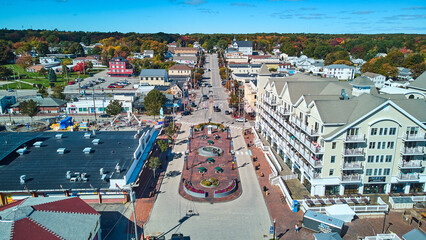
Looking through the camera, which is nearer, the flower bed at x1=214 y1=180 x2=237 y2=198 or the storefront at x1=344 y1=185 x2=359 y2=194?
the storefront at x1=344 y1=185 x2=359 y2=194

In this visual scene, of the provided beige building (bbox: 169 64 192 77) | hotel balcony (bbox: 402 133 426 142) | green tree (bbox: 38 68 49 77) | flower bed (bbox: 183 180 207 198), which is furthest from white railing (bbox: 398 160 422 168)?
green tree (bbox: 38 68 49 77)

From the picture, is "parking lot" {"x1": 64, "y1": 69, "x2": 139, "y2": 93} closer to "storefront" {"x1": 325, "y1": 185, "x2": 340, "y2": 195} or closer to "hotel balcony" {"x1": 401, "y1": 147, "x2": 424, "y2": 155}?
"storefront" {"x1": 325, "y1": 185, "x2": 340, "y2": 195}

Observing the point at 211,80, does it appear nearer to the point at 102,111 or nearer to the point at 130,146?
the point at 102,111

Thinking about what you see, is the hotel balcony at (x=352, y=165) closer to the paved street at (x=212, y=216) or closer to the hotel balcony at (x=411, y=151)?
the hotel balcony at (x=411, y=151)

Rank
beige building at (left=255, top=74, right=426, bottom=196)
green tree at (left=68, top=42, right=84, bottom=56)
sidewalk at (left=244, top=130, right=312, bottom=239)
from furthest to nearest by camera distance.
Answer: green tree at (left=68, top=42, right=84, bottom=56), beige building at (left=255, top=74, right=426, bottom=196), sidewalk at (left=244, top=130, right=312, bottom=239)

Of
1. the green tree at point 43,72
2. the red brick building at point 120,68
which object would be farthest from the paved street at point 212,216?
the green tree at point 43,72

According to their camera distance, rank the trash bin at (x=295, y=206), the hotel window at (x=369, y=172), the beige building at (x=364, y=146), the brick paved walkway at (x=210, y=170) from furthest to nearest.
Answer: the brick paved walkway at (x=210, y=170) → the hotel window at (x=369, y=172) → the beige building at (x=364, y=146) → the trash bin at (x=295, y=206)
